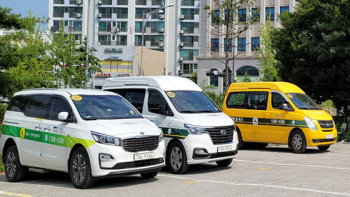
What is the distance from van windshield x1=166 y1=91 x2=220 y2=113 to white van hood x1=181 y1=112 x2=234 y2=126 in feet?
1.01

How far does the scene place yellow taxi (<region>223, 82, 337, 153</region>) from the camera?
16.1 metres

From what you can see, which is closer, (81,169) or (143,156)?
(81,169)

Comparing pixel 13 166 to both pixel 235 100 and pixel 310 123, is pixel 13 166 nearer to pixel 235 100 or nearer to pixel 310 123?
pixel 235 100

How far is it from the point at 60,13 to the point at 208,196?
257 feet

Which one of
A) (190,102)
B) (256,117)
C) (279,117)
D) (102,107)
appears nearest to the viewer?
(102,107)

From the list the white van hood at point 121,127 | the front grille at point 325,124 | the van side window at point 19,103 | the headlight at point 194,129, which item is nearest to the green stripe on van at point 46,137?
the white van hood at point 121,127

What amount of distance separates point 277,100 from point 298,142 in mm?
1576

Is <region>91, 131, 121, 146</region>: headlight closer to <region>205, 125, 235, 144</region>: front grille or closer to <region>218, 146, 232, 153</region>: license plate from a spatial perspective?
<region>205, 125, 235, 144</region>: front grille

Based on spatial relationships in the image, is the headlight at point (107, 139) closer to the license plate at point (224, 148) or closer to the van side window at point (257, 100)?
the license plate at point (224, 148)

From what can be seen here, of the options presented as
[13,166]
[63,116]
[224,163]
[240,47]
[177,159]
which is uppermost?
[240,47]

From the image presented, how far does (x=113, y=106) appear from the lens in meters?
10.7

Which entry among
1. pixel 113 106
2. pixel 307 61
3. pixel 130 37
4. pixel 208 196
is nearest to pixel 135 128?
pixel 113 106

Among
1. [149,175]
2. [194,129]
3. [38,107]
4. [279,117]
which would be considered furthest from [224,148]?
[279,117]

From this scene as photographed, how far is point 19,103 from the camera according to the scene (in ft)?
37.9
